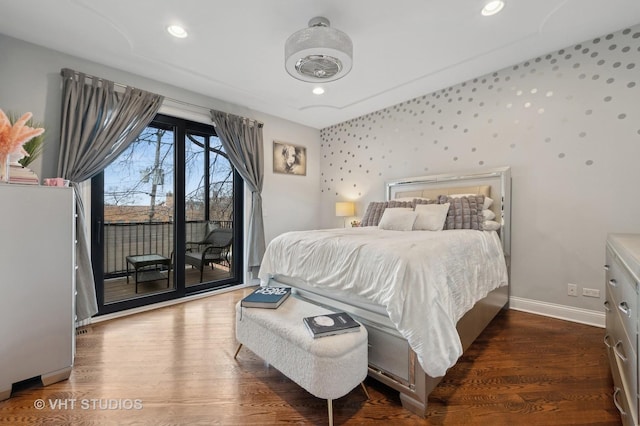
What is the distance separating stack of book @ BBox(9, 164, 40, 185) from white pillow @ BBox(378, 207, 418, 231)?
288 cm

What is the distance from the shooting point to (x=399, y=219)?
280cm

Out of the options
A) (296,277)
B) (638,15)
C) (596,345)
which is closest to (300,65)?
(296,277)

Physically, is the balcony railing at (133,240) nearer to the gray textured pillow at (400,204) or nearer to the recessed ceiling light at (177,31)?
the recessed ceiling light at (177,31)

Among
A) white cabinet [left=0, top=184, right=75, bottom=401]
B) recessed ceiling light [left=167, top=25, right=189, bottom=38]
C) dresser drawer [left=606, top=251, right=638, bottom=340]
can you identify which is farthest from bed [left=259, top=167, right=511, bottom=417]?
recessed ceiling light [left=167, top=25, right=189, bottom=38]

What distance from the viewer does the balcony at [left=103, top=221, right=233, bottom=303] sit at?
3.01 metres

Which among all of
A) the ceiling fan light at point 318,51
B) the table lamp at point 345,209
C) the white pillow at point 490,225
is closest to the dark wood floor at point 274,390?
the white pillow at point 490,225

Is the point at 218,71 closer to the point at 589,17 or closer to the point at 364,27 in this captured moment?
the point at 364,27

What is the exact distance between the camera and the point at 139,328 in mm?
2557

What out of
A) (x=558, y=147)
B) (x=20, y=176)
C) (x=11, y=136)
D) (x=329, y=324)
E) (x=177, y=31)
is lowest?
(x=329, y=324)

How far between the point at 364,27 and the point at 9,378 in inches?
134

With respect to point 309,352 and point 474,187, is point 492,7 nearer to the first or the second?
point 474,187

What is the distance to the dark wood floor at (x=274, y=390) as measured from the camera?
4.63 feet

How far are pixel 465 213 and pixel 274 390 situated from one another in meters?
2.31

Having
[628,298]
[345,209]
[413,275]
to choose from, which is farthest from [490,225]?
[345,209]
